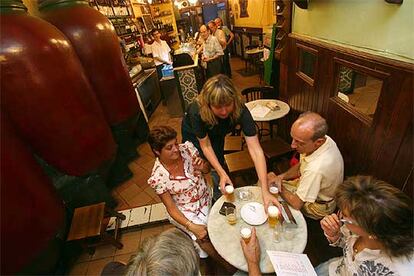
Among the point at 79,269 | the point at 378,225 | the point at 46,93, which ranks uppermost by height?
the point at 46,93

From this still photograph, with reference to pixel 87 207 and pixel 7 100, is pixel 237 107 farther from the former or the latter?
pixel 87 207

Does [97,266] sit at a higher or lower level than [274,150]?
lower

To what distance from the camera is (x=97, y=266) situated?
250 centimetres

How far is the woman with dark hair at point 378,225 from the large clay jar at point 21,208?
2017 mm

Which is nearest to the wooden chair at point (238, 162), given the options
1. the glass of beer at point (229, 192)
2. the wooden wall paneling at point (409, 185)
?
the glass of beer at point (229, 192)

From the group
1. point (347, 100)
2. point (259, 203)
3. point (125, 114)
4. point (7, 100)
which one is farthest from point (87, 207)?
point (347, 100)

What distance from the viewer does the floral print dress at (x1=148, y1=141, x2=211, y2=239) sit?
177cm

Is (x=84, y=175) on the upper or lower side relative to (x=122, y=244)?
upper

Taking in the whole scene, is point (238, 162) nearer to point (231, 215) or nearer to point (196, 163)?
point (196, 163)

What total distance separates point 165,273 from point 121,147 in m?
3.31

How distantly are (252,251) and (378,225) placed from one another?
69 centimetres

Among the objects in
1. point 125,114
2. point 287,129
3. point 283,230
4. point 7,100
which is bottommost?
point 287,129

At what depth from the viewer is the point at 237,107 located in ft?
6.07

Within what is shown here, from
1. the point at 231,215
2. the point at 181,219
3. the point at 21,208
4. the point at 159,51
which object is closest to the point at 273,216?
the point at 231,215
